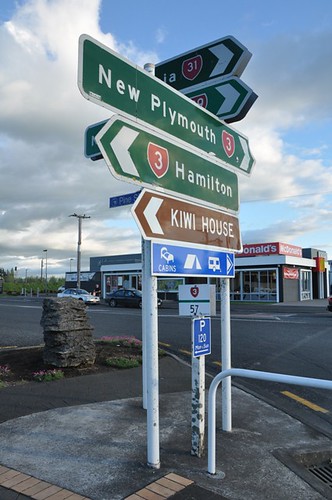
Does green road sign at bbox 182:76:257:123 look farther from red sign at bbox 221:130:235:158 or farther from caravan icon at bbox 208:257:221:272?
caravan icon at bbox 208:257:221:272

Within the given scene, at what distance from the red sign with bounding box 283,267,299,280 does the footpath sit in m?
32.1

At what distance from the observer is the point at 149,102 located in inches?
153

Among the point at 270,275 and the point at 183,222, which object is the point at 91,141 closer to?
the point at 183,222

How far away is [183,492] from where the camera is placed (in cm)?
321

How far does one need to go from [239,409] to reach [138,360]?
295 centimetres

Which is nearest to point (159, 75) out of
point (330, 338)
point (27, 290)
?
point (330, 338)

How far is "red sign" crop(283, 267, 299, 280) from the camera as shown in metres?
36.9

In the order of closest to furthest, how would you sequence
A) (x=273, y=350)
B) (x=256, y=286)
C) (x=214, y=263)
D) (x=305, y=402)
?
(x=214, y=263)
(x=305, y=402)
(x=273, y=350)
(x=256, y=286)

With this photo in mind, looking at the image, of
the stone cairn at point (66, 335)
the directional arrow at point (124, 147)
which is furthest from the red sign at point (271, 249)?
the directional arrow at point (124, 147)

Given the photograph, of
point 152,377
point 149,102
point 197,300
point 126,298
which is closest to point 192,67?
point 149,102

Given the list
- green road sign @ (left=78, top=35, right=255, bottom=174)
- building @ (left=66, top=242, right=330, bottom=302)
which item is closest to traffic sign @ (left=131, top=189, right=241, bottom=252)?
green road sign @ (left=78, top=35, right=255, bottom=174)

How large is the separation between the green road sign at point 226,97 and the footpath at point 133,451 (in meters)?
3.61

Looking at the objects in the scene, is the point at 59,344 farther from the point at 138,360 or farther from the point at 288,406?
the point at 288,406

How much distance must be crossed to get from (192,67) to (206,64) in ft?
0.62
